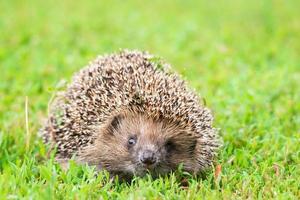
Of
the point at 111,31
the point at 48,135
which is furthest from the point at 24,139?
the point at 111,31

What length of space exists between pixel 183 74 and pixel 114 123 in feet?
3.96

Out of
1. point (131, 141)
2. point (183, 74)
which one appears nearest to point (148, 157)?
point (131, 141)

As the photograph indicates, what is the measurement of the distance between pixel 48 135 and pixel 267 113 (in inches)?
93.9

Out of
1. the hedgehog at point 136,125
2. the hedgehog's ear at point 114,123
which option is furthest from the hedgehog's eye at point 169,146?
the hedgehog's ear at point 114,123

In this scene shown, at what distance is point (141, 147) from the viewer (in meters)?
5.35

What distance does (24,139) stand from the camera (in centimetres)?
625

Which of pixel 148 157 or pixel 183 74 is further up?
pixel 183 74

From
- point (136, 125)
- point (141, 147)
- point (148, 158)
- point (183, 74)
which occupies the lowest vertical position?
point (148, 158)

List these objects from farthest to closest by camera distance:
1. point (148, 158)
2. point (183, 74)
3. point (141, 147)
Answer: point (183, 74) < point (141, 147) < point (148, 158)

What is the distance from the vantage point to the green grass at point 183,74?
502cm

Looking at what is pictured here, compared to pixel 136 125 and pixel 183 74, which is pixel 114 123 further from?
pixel 183 74

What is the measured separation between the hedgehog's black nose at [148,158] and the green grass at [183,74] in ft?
0.54

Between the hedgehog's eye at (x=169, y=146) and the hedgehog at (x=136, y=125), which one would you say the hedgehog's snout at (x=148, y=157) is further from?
the hedgehog's eye at (x=169, y=146)

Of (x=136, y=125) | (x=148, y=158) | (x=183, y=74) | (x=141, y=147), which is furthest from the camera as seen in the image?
(x=183, y=74)
